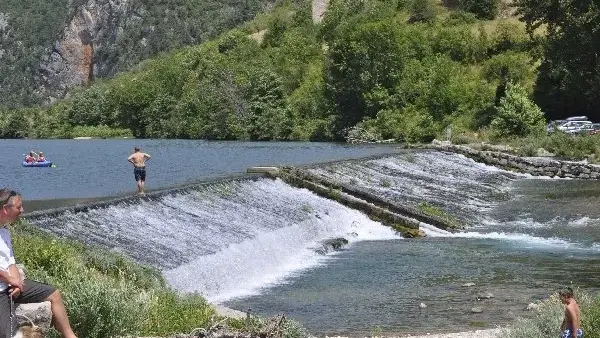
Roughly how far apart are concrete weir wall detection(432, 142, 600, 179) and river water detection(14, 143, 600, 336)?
13.3 m

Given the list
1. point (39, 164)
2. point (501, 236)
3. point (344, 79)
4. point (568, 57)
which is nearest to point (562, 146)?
point (568, 57)

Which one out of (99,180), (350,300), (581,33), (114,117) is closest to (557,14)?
(581,33)

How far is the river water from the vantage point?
17.6 metres

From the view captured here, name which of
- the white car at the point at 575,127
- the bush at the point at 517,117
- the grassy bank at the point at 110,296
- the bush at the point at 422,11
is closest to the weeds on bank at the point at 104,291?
the grassy bank at the point at 110,296

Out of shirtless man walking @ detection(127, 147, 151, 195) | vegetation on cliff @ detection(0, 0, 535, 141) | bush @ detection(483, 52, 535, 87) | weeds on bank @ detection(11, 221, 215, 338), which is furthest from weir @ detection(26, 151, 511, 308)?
bush @ detection(483, 52, 535, 87)

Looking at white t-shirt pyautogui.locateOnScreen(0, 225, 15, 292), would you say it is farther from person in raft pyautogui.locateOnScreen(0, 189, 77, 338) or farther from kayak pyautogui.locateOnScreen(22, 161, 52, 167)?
kayak pyautogui.locateOnScreen(22, 161, 52, 167)

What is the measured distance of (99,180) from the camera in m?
41.2

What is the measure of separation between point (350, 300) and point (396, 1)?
288 feet

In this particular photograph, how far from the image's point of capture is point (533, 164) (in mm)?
49062

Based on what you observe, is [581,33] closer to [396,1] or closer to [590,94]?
[590,94]

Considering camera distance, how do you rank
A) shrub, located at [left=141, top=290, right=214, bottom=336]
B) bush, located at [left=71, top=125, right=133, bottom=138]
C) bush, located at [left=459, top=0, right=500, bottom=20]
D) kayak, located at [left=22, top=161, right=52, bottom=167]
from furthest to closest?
bush, located at [left=71, top=125, right=133, bottom=138], bush, located at [left=459, top=0, right=500, bottom=20], kayak, located at [left=22, top=161, right=52, bottom=167], shrub, located at [left=141, top=290, right=214, bottom=336]

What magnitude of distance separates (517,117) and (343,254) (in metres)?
37.8

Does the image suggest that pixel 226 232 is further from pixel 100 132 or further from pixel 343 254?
pixel 100 132

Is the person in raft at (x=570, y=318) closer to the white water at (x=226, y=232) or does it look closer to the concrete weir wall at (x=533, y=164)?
the white water at (x=226, y=232)
